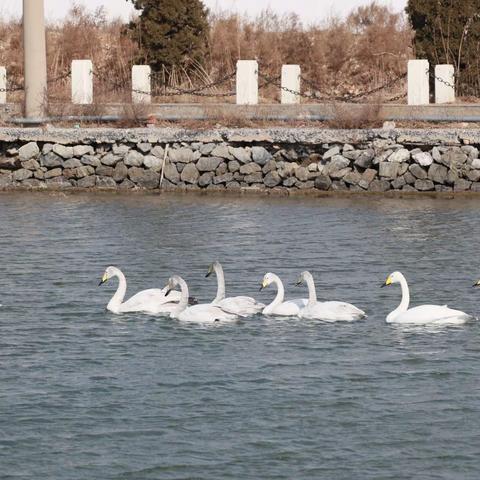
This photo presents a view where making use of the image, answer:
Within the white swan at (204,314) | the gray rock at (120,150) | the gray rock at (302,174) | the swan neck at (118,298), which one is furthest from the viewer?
the gray rock at (120,150)

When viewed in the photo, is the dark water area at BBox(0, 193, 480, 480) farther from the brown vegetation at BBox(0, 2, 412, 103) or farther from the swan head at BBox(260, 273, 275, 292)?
the brown vegetation at BBox(0, 2, 412, 103)

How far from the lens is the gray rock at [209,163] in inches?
1113

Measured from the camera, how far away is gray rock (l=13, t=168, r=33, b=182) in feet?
95.0

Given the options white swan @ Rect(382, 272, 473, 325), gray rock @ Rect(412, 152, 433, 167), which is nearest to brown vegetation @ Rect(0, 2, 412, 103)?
gray rock @ Rect(412, 152, 433, 167)

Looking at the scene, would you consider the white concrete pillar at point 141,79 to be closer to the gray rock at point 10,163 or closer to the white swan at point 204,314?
the gray rock at point 10,163

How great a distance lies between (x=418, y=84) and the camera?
100 ft

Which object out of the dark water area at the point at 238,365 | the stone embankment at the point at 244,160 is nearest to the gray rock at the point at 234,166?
the stone embankment at the point at 244,160

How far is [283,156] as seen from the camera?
28.2m

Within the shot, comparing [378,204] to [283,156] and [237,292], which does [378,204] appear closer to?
[283,156]

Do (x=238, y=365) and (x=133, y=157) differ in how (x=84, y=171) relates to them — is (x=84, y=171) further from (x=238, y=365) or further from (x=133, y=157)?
(x=238, y=365)

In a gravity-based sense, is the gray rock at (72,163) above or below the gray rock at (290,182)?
above

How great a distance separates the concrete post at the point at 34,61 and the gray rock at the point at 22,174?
1.48 metres

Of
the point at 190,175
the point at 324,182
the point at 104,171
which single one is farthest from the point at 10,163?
the point at 324,182

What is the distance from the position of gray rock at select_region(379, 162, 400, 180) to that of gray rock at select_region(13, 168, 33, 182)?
6.40 metres
